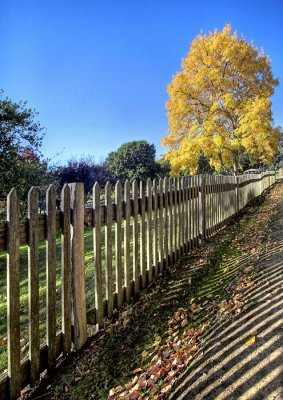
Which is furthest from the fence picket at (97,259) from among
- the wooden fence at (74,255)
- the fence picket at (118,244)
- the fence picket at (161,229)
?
the fence picket at (161,229)

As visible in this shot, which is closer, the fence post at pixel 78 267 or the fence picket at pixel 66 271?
the fence picket at pixel 66 271

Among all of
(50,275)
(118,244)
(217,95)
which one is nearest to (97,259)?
(118,244)

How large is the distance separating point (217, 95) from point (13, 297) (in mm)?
20960

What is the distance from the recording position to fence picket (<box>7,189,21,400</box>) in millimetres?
2203

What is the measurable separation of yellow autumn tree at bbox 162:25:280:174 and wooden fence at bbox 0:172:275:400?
14788mm

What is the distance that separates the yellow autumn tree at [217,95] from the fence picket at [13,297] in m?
17.5

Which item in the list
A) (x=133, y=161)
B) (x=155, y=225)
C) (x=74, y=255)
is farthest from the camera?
(x=133, y=161)

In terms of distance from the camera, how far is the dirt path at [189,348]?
2.16 meters

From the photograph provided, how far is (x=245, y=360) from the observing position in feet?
7.57

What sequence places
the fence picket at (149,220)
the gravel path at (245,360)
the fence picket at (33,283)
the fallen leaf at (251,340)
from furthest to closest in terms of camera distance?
the fence picket at (149,220) → the fallen leaf at (251,340) → the fence picket at (33,283) → the gravel path at (245,360)

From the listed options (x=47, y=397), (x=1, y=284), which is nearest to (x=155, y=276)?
(x=47, y=397)

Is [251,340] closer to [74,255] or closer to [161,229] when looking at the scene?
[74,255]

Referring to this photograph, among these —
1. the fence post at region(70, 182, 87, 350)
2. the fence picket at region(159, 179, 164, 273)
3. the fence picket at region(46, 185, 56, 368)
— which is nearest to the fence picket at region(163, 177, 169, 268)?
the fence picket at region(159, 179, 164, 273)

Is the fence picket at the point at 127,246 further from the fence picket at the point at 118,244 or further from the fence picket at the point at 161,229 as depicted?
the fence picket at the point at 161,229
